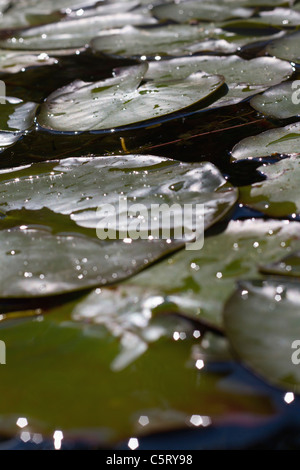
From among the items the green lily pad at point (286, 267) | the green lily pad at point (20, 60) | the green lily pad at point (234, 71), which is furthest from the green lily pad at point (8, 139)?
the green lily pad at point (286, 267)

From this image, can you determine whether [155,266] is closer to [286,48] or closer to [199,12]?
[286,48]

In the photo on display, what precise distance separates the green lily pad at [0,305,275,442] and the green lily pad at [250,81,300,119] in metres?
0.70

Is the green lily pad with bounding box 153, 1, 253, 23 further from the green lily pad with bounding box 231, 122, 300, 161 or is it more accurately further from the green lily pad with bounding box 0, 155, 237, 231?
the green lily pad with bounding box 0, 155, 237, 231

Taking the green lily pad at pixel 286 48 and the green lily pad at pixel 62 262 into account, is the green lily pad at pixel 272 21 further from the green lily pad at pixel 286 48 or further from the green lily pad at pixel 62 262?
the green lily pad at pixel 62 262

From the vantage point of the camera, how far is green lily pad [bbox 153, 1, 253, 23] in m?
1.95

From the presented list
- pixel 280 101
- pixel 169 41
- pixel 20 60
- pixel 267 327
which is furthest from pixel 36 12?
pixel 267 327

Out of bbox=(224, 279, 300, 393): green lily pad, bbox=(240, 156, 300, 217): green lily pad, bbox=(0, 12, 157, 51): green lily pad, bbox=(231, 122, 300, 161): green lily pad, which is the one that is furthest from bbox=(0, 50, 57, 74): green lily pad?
bbox=(224, 279, 300, 393): green lily pad

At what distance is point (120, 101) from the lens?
1.31 m

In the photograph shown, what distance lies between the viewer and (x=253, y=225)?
0.85m

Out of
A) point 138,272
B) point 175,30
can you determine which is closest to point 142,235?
point 138,272

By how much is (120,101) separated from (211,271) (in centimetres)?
66

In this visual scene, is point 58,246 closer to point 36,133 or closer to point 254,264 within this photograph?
point 254,264

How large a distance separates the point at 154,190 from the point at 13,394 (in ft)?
1.40

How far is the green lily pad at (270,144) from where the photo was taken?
1066 millimetres
